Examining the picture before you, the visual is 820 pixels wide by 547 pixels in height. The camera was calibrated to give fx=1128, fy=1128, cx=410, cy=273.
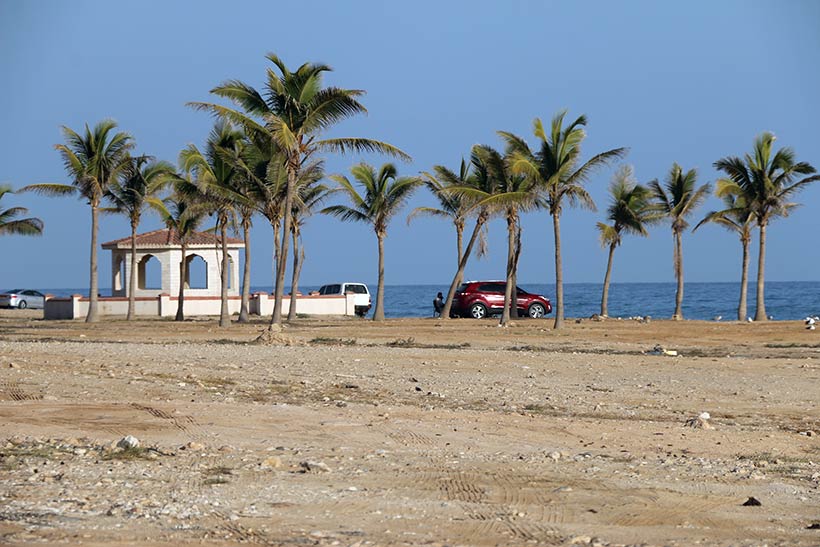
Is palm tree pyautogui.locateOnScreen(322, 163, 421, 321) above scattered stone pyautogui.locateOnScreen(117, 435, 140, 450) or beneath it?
above

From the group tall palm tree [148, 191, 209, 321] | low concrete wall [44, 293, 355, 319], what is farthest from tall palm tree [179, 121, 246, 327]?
low concrete wall [44, 293, 355, 319]

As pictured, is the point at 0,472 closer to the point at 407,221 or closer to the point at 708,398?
the point at 708,398

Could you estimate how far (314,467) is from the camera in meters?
9.55

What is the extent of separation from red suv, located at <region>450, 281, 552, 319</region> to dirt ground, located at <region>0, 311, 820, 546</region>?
26.3 metres

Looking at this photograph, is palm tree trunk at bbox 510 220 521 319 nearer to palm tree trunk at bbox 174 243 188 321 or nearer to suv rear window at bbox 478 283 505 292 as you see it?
suv rear window at bbox 478 283 505 292

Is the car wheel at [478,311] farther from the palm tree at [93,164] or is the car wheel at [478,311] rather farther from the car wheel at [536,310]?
the palm tree at [93,164]

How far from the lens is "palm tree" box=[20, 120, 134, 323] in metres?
40.2

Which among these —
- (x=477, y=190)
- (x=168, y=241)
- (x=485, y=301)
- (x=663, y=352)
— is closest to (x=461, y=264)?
(x=485, y=301)

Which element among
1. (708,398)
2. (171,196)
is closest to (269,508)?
(708,398)

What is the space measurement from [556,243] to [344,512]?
2944cm

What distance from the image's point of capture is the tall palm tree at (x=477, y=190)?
1518 inches

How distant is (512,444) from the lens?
441 inches

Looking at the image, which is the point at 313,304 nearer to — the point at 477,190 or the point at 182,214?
the point at 182,214

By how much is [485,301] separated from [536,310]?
245 centimetres
